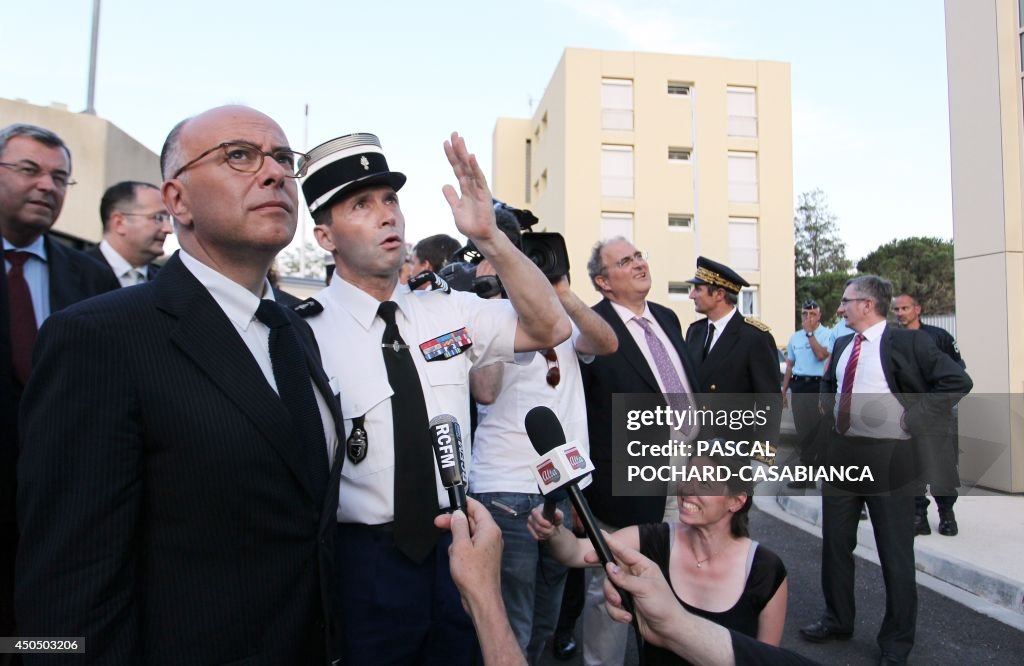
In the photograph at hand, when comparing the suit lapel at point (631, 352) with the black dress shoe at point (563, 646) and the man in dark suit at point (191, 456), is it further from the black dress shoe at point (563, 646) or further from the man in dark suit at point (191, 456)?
the man in dark suit at point (191, 456)

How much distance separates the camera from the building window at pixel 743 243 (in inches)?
1198

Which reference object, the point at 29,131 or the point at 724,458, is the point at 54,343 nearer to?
the point at 29,131

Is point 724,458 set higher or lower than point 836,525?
higher

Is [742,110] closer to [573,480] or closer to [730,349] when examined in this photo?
[730,349]

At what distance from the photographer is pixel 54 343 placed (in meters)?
1.40

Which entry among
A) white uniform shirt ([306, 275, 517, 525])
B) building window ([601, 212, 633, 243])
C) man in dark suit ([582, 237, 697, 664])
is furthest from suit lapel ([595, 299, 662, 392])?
building window ([601, 212, 633, 243])

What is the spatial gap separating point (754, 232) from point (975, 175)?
2302 centimetres

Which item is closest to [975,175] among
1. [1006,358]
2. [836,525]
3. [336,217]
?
[1006,358]

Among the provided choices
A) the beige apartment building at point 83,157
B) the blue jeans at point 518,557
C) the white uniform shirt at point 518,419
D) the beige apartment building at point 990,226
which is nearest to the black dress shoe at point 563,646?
the blue jeans at point 518,557

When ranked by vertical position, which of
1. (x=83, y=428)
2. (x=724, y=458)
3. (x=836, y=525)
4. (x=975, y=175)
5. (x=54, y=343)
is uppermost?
(x=975, y=175)

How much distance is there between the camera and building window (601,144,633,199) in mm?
30547

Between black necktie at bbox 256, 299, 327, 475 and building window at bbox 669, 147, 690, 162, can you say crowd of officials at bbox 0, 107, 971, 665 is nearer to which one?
black necktie at bbox 256, 299, 327, 475

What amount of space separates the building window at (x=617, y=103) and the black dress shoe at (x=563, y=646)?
28287 millimetres

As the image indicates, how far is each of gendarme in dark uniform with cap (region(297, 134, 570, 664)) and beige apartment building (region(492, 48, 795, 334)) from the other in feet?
89.6
